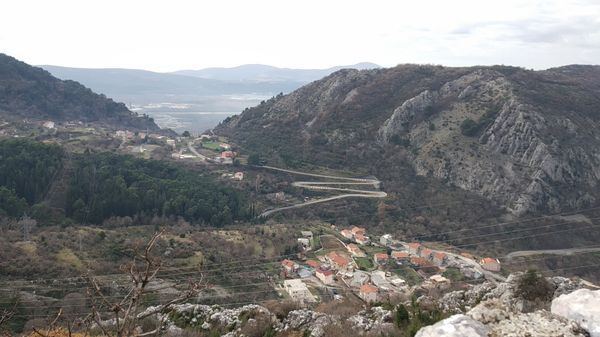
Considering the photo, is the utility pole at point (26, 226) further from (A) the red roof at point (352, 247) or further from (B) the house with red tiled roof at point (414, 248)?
(B) the house with red tiled roof at point (414, 248)

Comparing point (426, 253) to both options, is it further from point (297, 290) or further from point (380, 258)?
point (297, 290)

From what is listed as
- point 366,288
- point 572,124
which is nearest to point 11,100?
point 366,288

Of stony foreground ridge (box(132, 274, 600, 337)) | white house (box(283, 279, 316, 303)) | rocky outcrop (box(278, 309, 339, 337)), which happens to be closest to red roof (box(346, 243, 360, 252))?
white house (box(283, 279, 316, 303))

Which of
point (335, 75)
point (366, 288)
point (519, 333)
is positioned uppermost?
point (335, 75)

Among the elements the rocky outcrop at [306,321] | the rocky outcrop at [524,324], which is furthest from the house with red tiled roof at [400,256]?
the rocky outcrop at [524,324]

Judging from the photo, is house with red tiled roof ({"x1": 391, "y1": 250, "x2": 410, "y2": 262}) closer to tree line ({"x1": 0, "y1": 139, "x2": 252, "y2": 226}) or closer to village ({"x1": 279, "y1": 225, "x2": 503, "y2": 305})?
village ({"x1": 279, "y1": 225, "x2": 503, "y2": 305})

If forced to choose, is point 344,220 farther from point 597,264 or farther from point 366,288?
point 597,264
